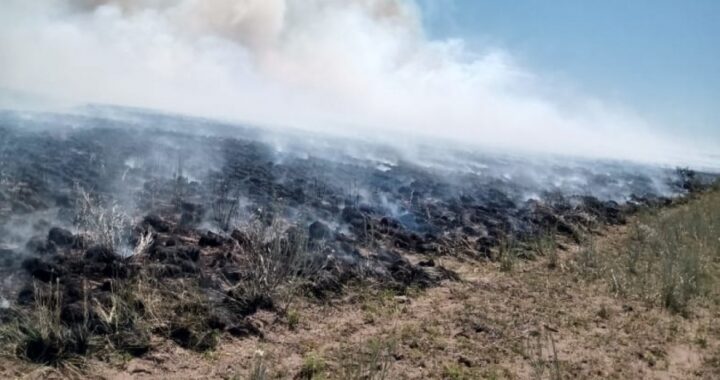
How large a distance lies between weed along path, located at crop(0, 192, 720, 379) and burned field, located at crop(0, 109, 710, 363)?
304 millimetres

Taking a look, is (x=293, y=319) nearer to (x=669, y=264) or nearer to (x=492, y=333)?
(x=492, y=333)

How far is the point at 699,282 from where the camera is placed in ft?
29.1

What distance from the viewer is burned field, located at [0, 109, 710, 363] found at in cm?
596

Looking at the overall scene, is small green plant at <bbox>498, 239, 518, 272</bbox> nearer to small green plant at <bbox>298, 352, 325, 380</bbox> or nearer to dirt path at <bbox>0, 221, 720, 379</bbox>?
dirt path at <bbox>0, 221, 720, 379</bbox>

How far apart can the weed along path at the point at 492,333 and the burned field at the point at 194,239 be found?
304 millimetres

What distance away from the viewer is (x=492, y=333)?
22.5ft

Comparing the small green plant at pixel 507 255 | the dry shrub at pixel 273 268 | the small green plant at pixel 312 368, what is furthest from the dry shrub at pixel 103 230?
the small green plant at pixel 507 255

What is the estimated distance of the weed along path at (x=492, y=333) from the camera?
5.54 meters

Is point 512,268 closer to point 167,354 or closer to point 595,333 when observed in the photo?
point 595,333

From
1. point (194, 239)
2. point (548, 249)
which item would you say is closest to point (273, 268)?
point (194, 239)

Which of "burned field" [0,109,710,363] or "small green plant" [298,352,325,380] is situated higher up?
"burned field" [0,109,710,363]

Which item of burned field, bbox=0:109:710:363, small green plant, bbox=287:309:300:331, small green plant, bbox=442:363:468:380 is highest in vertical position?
burned field, bbox=0:109:710:363

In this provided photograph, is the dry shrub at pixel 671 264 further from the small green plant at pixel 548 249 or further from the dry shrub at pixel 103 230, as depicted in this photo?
the dry shrub at pixel 103 230

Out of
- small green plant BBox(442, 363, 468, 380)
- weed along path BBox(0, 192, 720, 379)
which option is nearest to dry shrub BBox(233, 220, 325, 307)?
weed along path BBox(0, 192, 720, 379)
